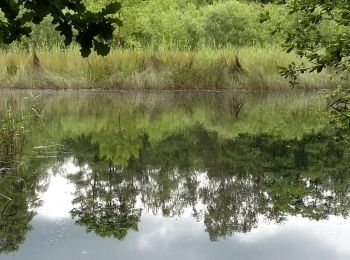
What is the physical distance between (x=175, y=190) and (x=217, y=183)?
498 millimetres

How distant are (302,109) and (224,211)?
739 centimetres

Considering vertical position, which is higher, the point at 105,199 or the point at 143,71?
the point at 105,199

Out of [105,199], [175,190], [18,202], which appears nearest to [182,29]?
[175,190]

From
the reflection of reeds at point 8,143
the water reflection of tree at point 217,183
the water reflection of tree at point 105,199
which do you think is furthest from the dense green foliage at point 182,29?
the water reflection of tree at point 105,199

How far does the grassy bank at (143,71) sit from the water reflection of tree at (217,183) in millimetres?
6840

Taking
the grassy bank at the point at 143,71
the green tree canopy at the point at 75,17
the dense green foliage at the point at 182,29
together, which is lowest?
the dense green foliage at the point at 182,29

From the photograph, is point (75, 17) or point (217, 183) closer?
point (75, 17)

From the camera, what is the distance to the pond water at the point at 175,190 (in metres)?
4.16

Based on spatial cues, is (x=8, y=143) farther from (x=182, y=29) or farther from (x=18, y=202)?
(x=182, y=29)

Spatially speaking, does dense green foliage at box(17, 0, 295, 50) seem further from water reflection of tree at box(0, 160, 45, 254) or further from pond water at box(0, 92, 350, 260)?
water reflection of tree at box(0, 160, 45, 254)

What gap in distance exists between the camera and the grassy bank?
14.7m

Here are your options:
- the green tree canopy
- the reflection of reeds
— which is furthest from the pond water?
the green tree canopy

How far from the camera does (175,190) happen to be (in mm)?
5648

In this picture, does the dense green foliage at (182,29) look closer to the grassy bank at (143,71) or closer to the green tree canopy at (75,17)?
the grassy bank at (143,71)
